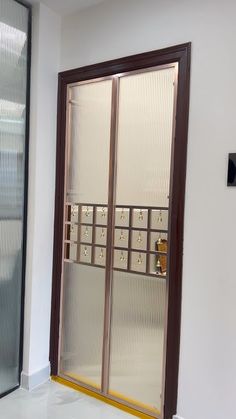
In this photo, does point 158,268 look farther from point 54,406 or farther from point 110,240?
point 54,406

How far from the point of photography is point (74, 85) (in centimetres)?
258

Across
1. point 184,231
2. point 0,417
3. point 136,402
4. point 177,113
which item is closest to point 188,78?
point 177,113

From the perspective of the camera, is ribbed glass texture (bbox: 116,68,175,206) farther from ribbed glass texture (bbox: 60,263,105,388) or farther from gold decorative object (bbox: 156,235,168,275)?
ribbed glass texture (bbox: 60,263,105,388)

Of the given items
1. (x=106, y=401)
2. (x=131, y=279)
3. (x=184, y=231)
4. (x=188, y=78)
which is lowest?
(x=106, y=401)

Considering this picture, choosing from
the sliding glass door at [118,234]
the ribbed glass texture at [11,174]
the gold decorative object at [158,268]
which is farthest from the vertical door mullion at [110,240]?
the ribbed glass texture at [11,174]

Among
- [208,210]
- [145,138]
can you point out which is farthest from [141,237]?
[145,138]

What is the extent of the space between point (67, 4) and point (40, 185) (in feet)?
4.05

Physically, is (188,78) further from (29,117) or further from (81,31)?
(29,117)

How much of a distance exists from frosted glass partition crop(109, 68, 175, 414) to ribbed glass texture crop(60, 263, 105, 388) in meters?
0.13

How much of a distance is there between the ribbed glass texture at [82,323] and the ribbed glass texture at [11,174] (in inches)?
13.9

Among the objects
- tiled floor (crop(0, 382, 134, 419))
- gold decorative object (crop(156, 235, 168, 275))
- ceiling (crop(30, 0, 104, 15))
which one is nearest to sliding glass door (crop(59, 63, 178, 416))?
gold decorative object (crop(156, 235, 168, 275))

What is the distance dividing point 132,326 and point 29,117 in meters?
1.59

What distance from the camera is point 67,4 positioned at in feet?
7.95

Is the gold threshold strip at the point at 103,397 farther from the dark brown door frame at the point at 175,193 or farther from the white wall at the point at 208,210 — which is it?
the white wall at the point at 208,210
